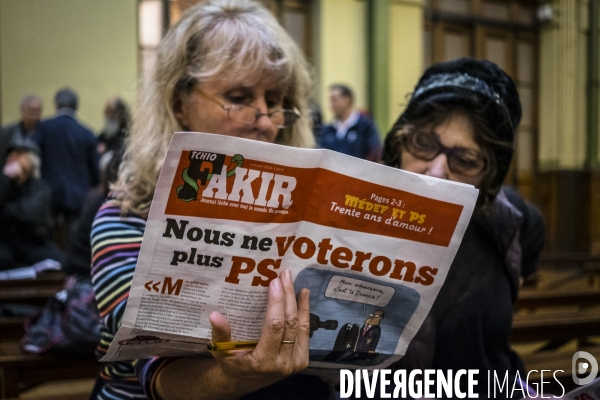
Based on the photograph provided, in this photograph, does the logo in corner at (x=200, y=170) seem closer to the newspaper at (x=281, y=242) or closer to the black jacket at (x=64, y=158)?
the newspaper at (x=281, y=242)

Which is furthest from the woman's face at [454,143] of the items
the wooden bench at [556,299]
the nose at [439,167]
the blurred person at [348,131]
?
the blurred person at [348,131]

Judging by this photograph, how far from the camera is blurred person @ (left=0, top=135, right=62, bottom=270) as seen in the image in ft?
12.2

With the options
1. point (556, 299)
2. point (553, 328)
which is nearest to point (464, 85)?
point (553, 328)

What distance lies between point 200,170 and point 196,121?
0.50 meters

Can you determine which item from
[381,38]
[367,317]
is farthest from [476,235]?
[381,38]

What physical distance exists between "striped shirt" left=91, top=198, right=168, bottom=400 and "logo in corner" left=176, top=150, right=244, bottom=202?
0.31 meters

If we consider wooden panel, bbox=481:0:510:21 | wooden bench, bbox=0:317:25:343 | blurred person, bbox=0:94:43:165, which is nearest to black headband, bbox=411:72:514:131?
wooden bench, bbox=0:317:25:343

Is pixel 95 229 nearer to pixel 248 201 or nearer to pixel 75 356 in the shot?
pixel 248 201

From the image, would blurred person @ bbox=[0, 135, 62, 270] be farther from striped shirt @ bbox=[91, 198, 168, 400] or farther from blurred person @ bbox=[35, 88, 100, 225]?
striped shirt @ bbox=[91, 198, 168, 400]

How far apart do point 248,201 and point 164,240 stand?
128mm

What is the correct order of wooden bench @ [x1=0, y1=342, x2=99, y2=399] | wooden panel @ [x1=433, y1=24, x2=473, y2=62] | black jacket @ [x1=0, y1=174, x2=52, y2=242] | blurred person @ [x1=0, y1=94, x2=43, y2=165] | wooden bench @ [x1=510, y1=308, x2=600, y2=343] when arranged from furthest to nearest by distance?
wooden panel @ [x1=433, y1=24, x2=473, y2=62] → blurred person @ [x1=0, y1=94, x2=43, y2=165] → black jacket @ [x1=0, y1=174, x2=52, y2=242] → wooden bench @ [x1=510, y1=308, x2=600, y2=343] → wooden bench @ [x1=0, y1=342, x2=99, y2=399]

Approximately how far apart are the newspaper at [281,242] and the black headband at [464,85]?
46cm

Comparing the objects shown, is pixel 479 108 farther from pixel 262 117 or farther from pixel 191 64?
pixel 191 64

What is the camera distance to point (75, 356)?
1918 mm
